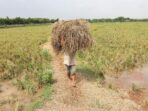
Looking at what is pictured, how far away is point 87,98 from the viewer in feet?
27.9

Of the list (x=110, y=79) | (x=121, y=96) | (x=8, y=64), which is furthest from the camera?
(x=8, y=64)

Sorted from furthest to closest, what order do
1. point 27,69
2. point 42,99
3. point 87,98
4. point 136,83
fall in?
point 27,69, point 136,83, point 87,98, point 42,99

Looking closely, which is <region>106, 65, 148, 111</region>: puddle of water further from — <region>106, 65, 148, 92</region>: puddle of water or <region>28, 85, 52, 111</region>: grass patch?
<region>28, 85, 52, 111</region>: grass patch

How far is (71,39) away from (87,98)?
1911 millimetres

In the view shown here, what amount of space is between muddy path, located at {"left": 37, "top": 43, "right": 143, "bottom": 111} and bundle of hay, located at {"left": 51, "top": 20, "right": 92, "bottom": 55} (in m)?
0.93

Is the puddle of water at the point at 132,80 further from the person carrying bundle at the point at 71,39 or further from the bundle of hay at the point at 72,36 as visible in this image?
the bundle of hay at the point at 72,36

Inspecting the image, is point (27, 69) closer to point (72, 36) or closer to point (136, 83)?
point (72, 36)

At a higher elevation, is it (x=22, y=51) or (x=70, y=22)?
(x=70, y=22)

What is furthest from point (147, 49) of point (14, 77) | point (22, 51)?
point (14, 77)

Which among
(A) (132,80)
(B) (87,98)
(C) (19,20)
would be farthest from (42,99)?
(C) (19,20)

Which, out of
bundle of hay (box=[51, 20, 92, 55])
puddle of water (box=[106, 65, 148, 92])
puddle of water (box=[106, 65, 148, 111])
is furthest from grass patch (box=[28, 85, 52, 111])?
puddle of water (box=[106, 65, 148, 92])

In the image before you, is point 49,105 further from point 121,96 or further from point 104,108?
point 121,96

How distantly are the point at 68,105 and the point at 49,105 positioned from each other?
0.42 metres

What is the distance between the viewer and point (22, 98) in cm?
889
